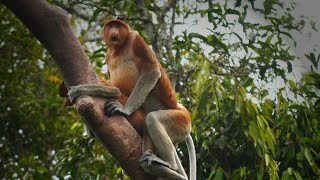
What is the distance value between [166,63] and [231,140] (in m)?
0.76

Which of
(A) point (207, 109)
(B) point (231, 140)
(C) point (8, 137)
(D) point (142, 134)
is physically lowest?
(C) point (8, 137)

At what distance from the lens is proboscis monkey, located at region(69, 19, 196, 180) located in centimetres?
254

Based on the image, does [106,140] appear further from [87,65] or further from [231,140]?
[231,140]

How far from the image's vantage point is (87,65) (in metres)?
2.38

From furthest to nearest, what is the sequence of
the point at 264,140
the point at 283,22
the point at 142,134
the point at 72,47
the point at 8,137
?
the point at 8,137
the point at 283,22
the point at 264,140
the point at 142,134
the point at 72,47

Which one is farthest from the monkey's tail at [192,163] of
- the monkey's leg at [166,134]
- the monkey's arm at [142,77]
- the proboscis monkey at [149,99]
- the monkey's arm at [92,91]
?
the monkey's arm at [92,91]

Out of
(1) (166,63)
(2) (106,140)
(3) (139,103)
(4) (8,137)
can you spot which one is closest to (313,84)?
(1) (166,63)

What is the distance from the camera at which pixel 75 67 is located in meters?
2.36

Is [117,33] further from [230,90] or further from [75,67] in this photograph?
[230,90]

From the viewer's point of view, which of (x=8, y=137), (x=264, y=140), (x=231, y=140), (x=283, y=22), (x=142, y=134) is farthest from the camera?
(x=8, y=137)

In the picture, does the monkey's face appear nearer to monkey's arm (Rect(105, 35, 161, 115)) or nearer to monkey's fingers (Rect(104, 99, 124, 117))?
monkey's arm (Rect(105, 35, 161, 115))

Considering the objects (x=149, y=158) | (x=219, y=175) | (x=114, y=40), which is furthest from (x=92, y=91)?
(x=219, y=175)

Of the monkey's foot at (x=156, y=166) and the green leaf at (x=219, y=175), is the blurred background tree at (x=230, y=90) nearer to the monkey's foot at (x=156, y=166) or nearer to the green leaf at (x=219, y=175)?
the green leaf at (x=219, y=175)

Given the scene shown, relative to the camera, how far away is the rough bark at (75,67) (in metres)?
2.26
